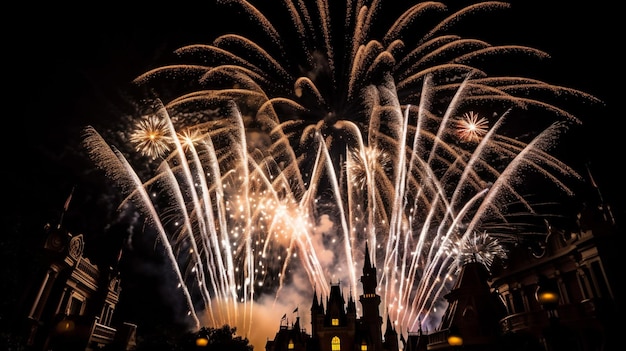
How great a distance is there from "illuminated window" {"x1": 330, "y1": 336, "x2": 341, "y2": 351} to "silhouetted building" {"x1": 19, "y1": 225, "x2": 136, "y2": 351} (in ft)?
103

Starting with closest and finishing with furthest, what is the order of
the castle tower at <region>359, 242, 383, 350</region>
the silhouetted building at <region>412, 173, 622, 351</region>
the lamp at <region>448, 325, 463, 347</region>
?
the lamp at <region>448, 325, 463, 347</region>
the silhouetted building at <region>412, 173, 622, 351</region>
the castle tower at <region>359, 242, 383, 350</region>

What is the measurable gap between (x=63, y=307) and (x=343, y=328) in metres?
37.4

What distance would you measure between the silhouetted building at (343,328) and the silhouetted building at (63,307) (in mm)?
30677

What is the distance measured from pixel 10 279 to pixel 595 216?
34.7 metres

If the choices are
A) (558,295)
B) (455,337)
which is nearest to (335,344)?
(558,295)

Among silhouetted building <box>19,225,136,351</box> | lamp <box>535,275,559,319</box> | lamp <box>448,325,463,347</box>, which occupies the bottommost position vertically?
lamp <box>448,325,463,347</box>

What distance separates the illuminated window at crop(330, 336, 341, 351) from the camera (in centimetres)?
5556

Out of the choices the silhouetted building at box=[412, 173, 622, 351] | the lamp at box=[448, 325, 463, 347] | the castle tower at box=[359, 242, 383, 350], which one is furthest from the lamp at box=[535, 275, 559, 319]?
the castle tower at box=[359, 242, 383, 350]

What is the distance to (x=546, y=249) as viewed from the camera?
88.0 feet

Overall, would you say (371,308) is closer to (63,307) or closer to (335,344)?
(335,344)

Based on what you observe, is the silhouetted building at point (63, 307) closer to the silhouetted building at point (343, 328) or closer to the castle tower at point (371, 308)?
the silhouetted building at point (343, 328)

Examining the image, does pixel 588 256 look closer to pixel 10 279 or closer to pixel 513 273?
pixel 513 273

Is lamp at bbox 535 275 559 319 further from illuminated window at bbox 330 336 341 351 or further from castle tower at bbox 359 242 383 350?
illuminated window at bbox 330 336 341 351

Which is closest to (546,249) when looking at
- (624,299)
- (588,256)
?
(588,256)
